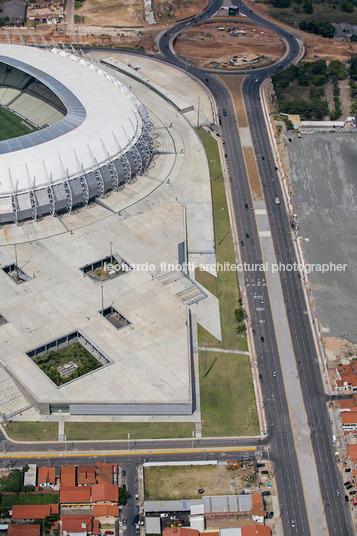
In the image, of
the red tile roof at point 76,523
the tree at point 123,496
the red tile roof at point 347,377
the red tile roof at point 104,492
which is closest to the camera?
the red tile roof at point 76,523

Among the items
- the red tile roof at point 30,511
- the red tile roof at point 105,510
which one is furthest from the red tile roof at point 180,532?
the red tile roof at point 30,511

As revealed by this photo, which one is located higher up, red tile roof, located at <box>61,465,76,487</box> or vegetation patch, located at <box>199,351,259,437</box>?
vegetation patch, located at <box>199,351,259,437</box>

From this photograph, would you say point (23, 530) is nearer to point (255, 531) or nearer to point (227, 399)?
point (255, 531)

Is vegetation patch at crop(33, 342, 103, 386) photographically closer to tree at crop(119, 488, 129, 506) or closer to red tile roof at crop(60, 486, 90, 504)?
red tile roof at crop(60, 486, 90, 504)

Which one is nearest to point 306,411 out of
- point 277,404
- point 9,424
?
point 277,404

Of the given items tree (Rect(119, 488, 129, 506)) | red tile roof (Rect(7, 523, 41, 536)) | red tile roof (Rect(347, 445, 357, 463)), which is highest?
red tile roof (Rect(347, 445, 357, 463))

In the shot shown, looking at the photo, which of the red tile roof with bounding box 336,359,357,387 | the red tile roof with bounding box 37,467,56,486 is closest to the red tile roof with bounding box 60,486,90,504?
the red tile roof with bounding box 37,467,56,486

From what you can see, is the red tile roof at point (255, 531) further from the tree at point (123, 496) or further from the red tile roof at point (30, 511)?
the red tile roof at point (30, 511)
